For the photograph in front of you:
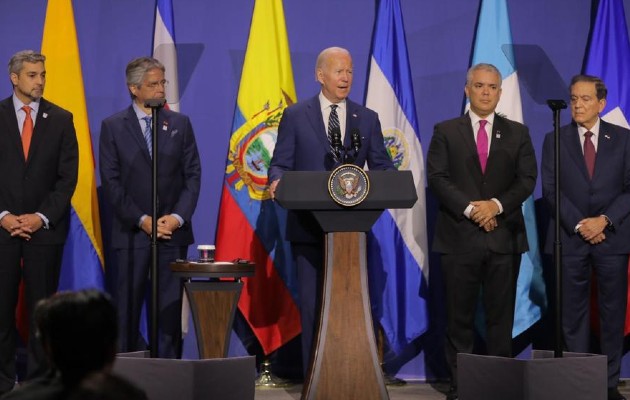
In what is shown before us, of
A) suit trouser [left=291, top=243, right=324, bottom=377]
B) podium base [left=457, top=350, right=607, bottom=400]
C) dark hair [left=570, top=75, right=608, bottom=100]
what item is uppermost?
dark hair [left=570, top=75, right=608, bottom=100]

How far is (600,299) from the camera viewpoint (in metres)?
5.71

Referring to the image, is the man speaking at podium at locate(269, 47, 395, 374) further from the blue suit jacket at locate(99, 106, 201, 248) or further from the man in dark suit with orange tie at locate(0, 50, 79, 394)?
the man in dark suit with orange tie at locate(0, 50, 79, 394)

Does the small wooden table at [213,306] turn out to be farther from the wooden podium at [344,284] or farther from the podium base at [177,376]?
the podium base at [177,376]

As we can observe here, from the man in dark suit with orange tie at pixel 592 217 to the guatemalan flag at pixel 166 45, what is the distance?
2.24 metres

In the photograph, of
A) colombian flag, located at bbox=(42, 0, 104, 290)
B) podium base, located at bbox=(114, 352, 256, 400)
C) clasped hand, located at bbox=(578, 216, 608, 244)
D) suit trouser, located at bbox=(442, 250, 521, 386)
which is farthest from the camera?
colombian flag, located at bbox=(42, 0, 104, 290)

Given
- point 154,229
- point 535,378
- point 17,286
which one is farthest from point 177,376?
point 17,286

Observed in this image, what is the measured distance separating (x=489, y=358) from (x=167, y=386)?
4.33 feet

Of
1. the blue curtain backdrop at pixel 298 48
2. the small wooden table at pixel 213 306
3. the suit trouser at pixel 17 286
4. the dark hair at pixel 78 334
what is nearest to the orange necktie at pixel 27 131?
the suit trouser at pixel 17 286

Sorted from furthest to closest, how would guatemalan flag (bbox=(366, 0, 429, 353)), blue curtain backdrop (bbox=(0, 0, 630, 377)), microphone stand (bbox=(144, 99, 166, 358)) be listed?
blue curtain backdrop (bbox=(0, 0, 630, 377)) < guatemalan flag (bbox=(366, 0, 429, 353)) < microphone stand (bbox=(144, 99, 166, 358))

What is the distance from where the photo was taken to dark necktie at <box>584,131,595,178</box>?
5719 mm

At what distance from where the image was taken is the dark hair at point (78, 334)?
1722 millimetres

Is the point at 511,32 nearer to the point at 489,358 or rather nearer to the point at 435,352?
the point at 435,352

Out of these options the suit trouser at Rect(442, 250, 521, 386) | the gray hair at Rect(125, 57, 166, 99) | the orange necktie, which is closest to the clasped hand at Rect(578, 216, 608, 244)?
the suit trouser at Rect(442, 250, 521, 386)

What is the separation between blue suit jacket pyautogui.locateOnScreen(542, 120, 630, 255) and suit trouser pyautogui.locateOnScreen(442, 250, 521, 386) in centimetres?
42
